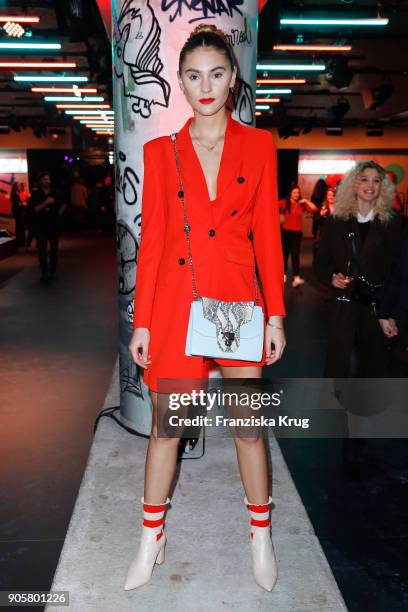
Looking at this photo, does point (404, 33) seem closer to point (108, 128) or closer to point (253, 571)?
point (253, 571)

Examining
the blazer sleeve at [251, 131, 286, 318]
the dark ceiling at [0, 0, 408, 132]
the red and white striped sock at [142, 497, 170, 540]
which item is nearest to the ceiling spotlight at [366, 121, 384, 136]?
the dark ceiling at [0, 0, 408, 132]

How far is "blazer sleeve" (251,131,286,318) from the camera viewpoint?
2098mm

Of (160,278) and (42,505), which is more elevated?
(160,278)

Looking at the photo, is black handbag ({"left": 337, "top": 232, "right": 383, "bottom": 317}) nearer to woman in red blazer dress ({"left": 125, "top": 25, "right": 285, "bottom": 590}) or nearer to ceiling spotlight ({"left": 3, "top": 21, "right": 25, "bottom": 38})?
woman in red blazer dress ({"left": 125, "top": 25, "right": 285, "bottom": 590})

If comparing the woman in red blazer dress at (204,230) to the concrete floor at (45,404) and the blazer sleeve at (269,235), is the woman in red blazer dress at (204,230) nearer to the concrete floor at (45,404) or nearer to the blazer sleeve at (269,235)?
the blazer sleeve at (269,235)

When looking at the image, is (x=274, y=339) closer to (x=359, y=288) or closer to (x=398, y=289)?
(x=398, y=289)

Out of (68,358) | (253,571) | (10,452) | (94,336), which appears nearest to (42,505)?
(10,452)

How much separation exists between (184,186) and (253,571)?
4.69ft

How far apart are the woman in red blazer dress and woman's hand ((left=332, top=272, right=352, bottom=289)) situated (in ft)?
4.77

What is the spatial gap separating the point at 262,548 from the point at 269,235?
3.69ft

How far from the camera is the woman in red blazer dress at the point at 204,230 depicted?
2.03 metres

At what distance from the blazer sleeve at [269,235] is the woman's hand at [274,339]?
4 centimetres

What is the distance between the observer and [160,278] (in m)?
2.12

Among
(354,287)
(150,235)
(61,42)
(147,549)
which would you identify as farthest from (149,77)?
(61,42)
